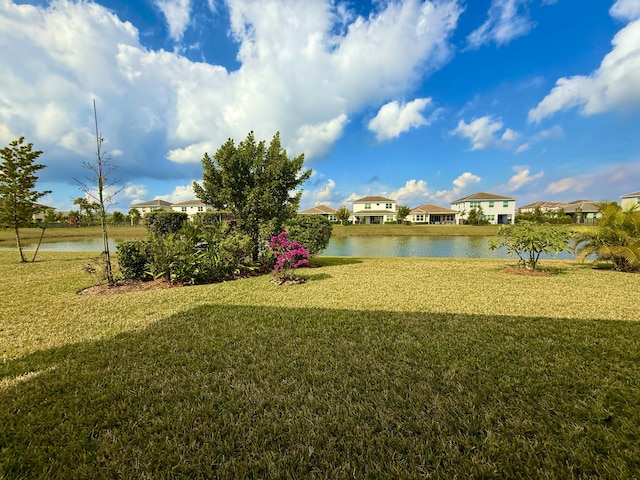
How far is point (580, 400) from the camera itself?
8.02 ft

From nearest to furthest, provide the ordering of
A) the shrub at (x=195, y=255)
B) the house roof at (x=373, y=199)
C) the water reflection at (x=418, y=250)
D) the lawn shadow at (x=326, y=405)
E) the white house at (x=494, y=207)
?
1. the lawn shadow at (x=326, y=405)
2. the shrub at (x=195, y=255)
3. the water reflection at (x=418, y=250)
4. the white house at (x=494, y=207)
5. the house roof at (x=373, y=199)

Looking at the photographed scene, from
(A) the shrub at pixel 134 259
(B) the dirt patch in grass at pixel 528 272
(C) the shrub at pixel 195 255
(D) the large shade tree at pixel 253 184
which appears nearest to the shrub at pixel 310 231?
(D) the large shade tree at pixel 253 184

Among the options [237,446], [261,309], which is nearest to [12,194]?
[261,309]

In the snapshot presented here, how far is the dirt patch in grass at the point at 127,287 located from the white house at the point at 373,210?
5381cm

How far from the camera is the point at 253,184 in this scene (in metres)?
10.9

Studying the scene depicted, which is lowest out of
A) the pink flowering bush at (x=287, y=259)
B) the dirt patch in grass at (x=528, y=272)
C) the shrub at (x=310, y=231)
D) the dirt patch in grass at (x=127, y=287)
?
the dirt patch in grass at (x=528, y=272)

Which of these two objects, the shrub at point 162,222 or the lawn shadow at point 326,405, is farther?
the shrub at point 162,222

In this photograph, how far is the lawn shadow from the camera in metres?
1.88

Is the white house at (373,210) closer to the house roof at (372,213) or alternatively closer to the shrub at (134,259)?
the house roof at (372,213)

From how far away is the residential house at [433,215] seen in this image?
2372 inches

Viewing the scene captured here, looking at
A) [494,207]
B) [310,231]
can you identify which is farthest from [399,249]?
[494,207]

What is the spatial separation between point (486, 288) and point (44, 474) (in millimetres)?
7800

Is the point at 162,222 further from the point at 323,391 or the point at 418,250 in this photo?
the point at 418,250

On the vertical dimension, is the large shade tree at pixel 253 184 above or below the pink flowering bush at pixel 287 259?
above
